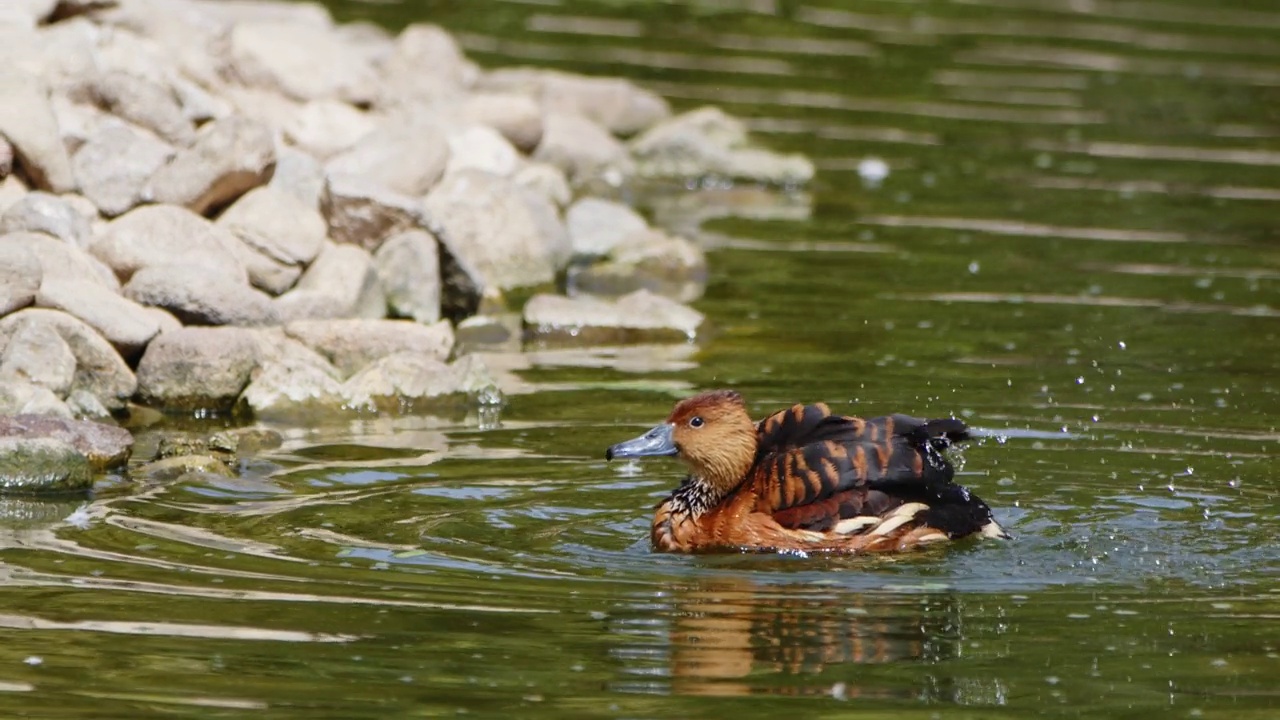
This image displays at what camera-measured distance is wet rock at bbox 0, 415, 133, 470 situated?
911 cm

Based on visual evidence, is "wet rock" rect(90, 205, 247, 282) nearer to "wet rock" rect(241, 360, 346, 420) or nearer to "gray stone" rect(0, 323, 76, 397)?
"wet rock" rect(241, 360, 346, 420)

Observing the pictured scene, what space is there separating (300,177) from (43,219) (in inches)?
88.7

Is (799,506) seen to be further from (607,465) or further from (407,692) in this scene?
(407,692)

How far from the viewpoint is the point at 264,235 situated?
484 inches

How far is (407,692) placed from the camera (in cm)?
616

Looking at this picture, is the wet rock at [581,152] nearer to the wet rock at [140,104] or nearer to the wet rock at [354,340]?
the wet rock at [140,104]

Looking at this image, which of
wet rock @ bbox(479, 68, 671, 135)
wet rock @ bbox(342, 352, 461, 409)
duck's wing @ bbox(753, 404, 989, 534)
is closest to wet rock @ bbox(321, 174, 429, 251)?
wet rock @ bbox(342, 352, 461, 409)

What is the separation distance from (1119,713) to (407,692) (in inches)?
81.5

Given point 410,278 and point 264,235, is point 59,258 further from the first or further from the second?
point 410,278

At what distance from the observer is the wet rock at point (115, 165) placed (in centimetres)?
1225

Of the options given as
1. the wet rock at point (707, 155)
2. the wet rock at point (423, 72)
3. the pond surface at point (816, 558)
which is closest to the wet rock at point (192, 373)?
the pond surface at point (816, 558)

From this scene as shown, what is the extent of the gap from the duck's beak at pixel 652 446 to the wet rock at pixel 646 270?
581 centimetres

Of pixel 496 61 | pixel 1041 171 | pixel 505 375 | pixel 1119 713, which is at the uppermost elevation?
pixel 496 61

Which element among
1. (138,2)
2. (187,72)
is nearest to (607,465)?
(187,72)
